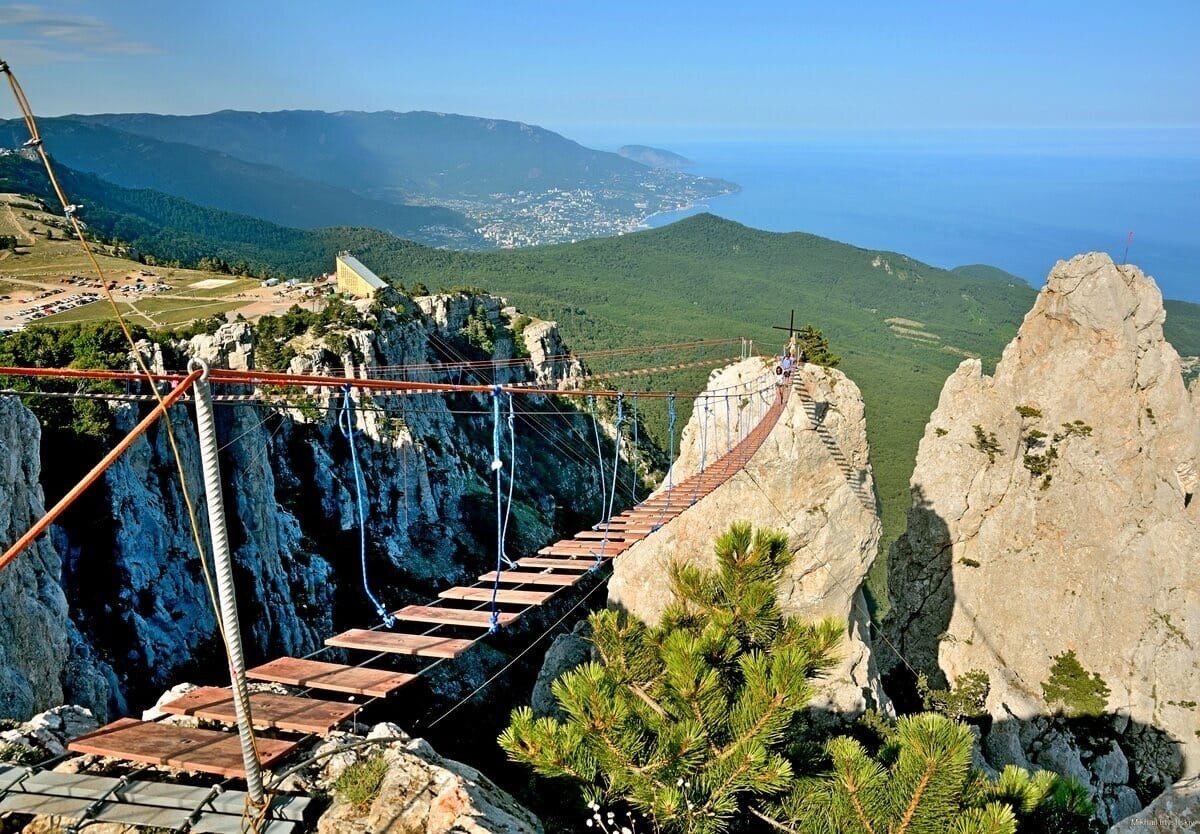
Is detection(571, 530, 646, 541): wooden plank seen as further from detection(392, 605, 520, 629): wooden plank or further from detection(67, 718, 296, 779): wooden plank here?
detection(67, 718, 296, 779): wooden plank

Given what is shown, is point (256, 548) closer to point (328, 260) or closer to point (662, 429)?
point (662, 429)

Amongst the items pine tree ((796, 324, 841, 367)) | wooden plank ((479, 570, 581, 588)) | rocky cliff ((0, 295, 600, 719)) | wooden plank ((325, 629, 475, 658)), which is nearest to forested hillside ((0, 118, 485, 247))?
rocky cliff ((0, 295, 600, 719))

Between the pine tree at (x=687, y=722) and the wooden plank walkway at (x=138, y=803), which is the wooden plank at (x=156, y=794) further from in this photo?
the pine tree at (x=687, y=722)

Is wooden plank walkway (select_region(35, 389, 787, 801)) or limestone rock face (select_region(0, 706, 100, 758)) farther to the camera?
limestone rock face (select_region(0, 706, 100, 758))

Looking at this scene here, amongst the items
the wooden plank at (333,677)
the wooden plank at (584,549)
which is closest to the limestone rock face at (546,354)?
the wooden plank at (584,549)

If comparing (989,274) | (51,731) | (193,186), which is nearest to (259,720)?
(51,731)

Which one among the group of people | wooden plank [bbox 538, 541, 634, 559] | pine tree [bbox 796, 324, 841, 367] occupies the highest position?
the group of people

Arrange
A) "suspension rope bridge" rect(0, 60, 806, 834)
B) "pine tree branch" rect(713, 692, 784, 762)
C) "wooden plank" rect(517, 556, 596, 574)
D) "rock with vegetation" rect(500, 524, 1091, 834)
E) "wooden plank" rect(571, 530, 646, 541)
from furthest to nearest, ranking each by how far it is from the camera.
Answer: "wooden plank" rect(571, 530, 646, 541), "wooden plank" rect(517, 556, 596, 574), "pine tree branch" rect(713, 692, 784, 762), "rock with vegetation" rect(500, 524, 1091, 834), "suspension rope bridge" rect(0, 60, 806, 834)
